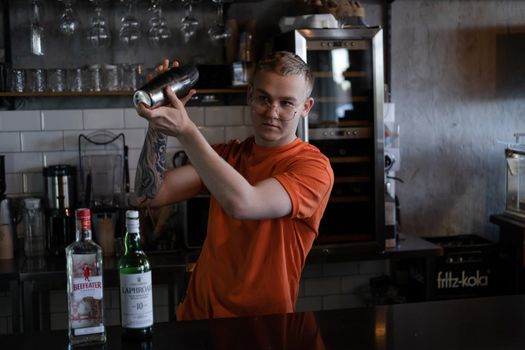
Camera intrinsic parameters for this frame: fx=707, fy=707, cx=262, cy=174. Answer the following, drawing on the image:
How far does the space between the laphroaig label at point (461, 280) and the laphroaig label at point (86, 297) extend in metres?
2.65

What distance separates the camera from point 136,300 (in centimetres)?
153

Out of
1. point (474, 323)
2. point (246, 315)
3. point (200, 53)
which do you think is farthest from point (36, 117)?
point (474, 323)

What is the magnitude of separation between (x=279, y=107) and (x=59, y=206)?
2105 millimetres

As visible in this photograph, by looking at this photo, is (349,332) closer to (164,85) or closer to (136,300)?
(136,300)

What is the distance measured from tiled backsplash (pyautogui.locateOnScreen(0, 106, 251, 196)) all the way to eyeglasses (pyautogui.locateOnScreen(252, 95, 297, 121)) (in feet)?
6.81

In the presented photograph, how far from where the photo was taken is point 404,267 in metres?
4.17

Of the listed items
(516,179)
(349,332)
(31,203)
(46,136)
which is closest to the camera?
(349,332)

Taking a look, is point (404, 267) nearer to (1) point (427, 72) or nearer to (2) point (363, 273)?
(2) point (363, 273)

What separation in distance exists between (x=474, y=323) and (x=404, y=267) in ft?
8.10

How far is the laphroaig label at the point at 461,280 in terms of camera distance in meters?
3.83

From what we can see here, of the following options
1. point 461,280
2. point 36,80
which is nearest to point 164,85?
point 36,80

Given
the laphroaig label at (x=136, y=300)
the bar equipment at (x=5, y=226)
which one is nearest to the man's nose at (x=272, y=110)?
the laphroaig label at (x=136, y=300)

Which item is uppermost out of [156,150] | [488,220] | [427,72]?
[427,72]

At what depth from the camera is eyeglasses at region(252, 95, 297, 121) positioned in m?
1.87
